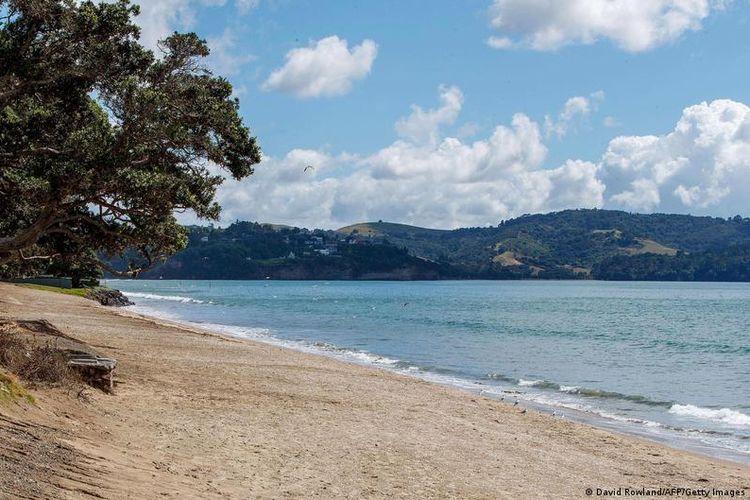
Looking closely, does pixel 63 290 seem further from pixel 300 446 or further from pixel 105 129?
pixel 300 446

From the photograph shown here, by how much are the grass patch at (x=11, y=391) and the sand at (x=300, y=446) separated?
160 millimetres

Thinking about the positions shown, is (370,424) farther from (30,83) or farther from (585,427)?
(30,83)

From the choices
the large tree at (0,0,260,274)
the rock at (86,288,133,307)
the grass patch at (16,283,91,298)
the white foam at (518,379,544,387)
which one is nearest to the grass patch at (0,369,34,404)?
the large tree at (0,0,260,274)

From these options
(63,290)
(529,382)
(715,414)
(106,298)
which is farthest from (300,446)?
(106,298)

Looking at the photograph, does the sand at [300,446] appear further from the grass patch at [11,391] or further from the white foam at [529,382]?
the white foam at [529,382]

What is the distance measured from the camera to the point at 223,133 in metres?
15.3

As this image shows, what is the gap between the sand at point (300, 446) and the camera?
7961mm

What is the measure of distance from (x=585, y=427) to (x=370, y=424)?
A: 533cm

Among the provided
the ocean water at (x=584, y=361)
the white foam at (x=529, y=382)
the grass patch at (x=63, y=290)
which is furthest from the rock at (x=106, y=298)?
the white foam at (x=529, y=382)

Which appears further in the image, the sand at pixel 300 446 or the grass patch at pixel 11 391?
the grass patch at pixel 11 391

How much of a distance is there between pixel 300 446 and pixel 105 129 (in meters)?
7.34

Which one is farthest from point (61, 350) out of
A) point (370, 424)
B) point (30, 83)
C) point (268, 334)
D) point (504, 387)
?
point (268, 334)

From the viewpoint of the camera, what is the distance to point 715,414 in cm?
1973

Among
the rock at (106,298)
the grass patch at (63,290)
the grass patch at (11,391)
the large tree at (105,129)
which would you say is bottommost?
the rock at (106,298)
